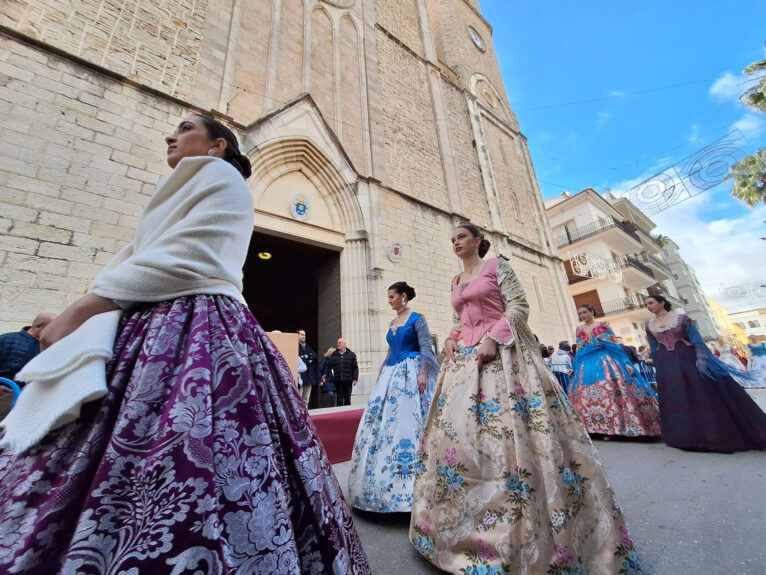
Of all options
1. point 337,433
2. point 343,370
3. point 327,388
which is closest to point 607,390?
point 337,433

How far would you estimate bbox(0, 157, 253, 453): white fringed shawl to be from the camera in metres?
0.63

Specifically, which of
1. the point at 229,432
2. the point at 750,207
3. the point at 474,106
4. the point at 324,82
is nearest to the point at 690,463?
the point at 229,432

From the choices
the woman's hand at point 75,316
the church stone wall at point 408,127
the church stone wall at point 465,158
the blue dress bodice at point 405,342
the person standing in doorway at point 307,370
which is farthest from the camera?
the church stone wall at point 465,158

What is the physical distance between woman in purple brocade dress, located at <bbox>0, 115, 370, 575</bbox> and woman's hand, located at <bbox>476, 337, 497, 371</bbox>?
981mm

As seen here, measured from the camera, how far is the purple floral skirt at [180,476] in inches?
21.5

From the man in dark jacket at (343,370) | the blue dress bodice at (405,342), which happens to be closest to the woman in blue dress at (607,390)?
the blue dress bodice at (405,342)

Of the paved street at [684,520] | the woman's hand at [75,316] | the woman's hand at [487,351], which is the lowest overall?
the paved street at [684,520]

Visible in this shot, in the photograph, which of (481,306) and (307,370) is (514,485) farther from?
(307,370)

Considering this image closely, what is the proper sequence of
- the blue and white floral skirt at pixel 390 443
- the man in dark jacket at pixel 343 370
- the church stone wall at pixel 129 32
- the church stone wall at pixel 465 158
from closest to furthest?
the blue and white floral skirt at pixel 390 443, the church stone wall at pixel 129 32, the man in dark jacket at pixel 343 370, the church stone wall at pixel 465 158

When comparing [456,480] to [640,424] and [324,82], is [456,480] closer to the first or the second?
[640,424]

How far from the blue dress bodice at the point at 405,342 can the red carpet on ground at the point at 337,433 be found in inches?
56.3

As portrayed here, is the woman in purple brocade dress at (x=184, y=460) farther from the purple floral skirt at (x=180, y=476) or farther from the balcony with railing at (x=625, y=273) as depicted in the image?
the balcony with railing at (x=625, y=273)

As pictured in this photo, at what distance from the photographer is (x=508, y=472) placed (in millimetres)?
1335

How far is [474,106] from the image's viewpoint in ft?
39.7
